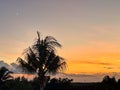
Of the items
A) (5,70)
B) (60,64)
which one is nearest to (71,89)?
(5,70)

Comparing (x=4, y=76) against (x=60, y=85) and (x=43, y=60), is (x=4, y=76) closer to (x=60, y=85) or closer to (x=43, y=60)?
(x=60, y=85)

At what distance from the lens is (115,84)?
38719 millimetres

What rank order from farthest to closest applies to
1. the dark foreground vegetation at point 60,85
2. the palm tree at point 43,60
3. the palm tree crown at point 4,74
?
the palm tree crown at point 4,74, the dark foreground vegetation at point 60,85, the palm tree at point 43,60

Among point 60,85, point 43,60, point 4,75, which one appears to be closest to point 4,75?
point 4,75

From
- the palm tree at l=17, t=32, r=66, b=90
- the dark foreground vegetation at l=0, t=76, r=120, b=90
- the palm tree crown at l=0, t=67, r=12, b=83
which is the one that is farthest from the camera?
the palm tree crown at l=0, t=67, r=12, b=83

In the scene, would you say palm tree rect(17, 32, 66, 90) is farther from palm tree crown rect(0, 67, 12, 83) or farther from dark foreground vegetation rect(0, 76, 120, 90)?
palm tree crown rect(0, 67, 12, 83)

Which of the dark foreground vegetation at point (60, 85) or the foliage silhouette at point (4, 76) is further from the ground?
the foliage silhouette at point (4, 76)

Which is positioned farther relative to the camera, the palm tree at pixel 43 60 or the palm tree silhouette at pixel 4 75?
the palm tree silhouette at pixel 4 75

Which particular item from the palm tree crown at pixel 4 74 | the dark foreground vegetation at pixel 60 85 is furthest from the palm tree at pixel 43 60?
the palm tree crown at pixel 4 74

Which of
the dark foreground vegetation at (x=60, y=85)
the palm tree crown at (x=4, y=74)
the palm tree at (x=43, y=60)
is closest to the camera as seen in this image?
the palm tree at (x=43, y=60)

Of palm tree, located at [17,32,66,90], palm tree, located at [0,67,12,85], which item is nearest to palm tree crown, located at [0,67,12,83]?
palm tree, located at [0,67,12,85]

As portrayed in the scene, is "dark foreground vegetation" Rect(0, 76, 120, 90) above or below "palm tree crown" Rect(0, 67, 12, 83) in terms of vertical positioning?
below

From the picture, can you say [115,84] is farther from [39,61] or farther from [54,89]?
[39,61]

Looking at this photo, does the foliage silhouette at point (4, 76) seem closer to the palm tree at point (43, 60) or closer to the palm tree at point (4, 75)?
the palm tree at point (4, 75)
